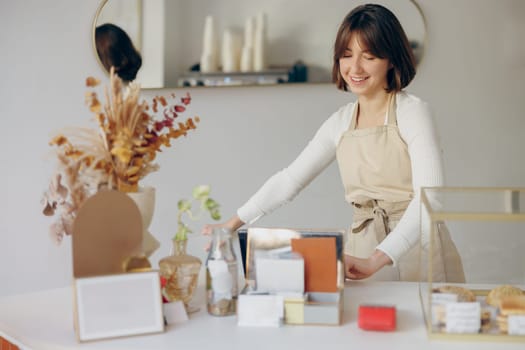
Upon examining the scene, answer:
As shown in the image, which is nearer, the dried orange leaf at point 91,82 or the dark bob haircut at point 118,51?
the dried orange leaf at point 91,82

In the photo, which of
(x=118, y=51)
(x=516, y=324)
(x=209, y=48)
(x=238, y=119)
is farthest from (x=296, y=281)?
(x=118, y=51)

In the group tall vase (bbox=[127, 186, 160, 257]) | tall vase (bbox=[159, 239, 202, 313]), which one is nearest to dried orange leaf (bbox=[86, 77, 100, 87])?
tall vase (bbox=[127, 186, 160, 257])

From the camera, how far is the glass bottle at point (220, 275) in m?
1.71

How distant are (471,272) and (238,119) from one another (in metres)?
1.96

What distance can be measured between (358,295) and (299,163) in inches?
28.3

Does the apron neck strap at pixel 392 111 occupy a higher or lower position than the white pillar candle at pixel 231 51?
lower

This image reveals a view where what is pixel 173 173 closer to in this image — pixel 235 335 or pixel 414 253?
pixel 414 253

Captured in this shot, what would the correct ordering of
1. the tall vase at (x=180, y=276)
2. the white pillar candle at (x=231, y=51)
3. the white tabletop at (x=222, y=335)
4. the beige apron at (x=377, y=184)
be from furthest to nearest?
the white pillar candle at (x=231, y=51), the beige apron at (x=377, y=184), the tall vase at (x=180, y=276), the white tabletop at (x=222, y=335)

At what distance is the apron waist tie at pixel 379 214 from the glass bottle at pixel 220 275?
76 centimetres

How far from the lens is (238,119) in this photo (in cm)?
371

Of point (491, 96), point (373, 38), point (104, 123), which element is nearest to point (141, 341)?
point (104, 123)

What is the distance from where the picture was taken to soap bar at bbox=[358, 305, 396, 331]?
1.60m

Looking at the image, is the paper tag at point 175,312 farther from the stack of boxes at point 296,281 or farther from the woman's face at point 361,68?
the woman's face at point 361,68

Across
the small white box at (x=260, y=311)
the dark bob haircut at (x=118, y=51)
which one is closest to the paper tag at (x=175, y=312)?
the small white box at (x=260, y=311)
